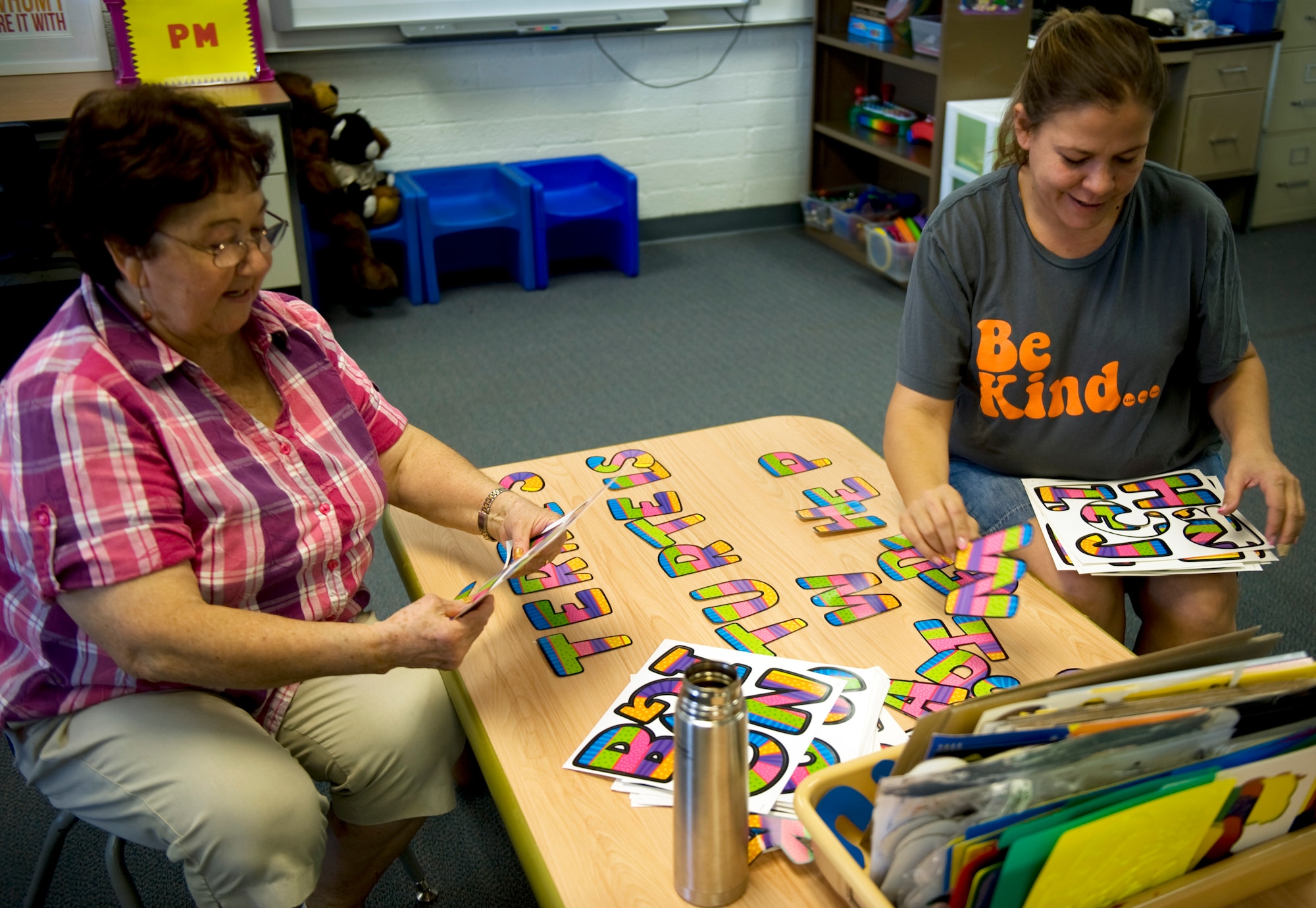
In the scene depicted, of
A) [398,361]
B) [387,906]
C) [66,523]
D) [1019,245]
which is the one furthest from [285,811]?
[398,361]

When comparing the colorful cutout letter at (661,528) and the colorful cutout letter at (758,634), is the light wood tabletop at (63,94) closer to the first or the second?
the colorful cutout letter at (661,528)

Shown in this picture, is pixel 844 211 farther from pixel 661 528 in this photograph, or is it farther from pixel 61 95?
pixel 661 528

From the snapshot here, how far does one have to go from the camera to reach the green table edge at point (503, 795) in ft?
3.18

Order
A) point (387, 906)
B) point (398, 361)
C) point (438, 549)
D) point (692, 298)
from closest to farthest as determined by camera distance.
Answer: point (438, 549) < point (387, 906) < point (398, 361) < point (692, 298)

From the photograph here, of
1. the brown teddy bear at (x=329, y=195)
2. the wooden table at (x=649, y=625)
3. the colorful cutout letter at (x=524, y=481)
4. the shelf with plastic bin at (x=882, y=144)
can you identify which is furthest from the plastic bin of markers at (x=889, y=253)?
the colorful cutout letter at (x=524, y=481)

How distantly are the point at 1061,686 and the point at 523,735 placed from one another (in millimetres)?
539

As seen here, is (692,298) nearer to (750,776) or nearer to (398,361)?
(398,361)

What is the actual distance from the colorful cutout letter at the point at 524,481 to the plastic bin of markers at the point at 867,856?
2.63 ft

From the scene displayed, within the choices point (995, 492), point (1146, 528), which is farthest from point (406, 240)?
point (1146, 528)

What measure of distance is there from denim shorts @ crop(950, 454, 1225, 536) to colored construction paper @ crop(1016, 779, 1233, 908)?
685 mm

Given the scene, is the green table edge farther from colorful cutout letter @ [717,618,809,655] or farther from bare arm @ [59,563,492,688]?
colorful cutout letter @ [717,618,809,655]

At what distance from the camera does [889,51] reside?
401 cm

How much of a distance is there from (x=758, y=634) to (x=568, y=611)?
234 mm

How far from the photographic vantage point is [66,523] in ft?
3.61
